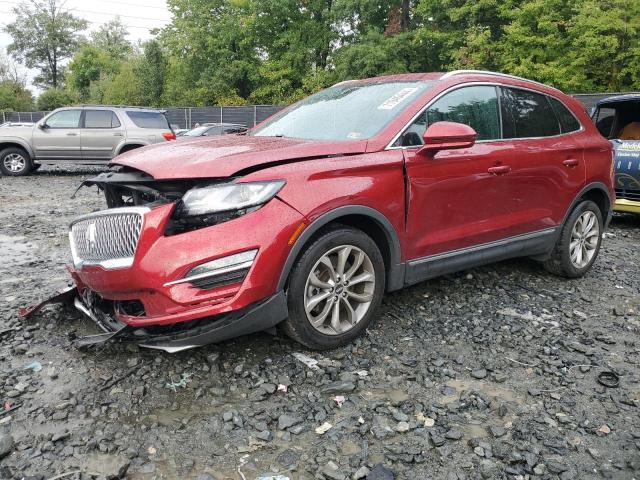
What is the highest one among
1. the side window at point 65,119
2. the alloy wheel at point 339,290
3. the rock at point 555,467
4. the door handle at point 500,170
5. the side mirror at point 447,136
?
the side window at point 65,119

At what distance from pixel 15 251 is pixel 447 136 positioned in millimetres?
4827

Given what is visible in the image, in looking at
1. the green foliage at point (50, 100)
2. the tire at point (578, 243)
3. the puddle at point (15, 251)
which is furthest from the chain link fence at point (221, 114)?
the green foliage at point (50, 100)

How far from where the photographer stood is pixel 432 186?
3438 millimetres

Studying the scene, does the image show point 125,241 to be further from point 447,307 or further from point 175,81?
point 175,81

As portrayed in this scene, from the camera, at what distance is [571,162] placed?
14.7 feet

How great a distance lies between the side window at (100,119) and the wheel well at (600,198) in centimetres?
1140

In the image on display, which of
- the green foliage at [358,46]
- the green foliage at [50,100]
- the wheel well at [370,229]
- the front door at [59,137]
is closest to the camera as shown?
the wheel well at [370,229]

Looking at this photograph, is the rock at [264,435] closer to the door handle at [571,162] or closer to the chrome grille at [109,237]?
the chrome grille at [109,237]

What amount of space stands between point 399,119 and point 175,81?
4515 cm

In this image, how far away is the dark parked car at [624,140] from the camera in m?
7.21

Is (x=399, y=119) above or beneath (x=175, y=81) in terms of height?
beneath

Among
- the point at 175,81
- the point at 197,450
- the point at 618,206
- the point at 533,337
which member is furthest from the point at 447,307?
the point at 175,81

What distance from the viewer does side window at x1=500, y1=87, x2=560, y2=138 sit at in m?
4.09

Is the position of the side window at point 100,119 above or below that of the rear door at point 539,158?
above
